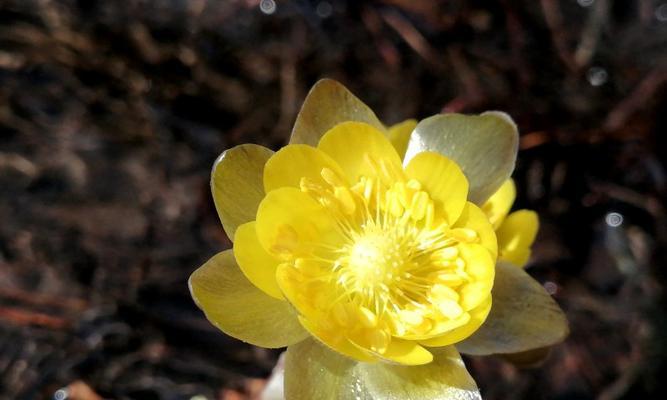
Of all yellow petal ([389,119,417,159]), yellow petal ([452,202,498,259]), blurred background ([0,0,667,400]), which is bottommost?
blurred background ([0,0,667,400])

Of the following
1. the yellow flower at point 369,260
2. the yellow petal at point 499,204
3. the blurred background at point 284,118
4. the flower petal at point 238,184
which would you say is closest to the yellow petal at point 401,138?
the yellow flower at point 369,260

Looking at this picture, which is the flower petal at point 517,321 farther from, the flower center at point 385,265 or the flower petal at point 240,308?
the flower petal at point 240,308

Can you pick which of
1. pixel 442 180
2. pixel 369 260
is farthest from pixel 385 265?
pixel 442 180

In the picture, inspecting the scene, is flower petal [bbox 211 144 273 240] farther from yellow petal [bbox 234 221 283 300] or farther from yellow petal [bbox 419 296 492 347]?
yellow petal [bbox 419 296 492 347]

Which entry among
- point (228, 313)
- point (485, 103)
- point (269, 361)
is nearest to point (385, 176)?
point (228, 313)

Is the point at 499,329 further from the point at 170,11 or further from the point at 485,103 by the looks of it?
the point at 170,11

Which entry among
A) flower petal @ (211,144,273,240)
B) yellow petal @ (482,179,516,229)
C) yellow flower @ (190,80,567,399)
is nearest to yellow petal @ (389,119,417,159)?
yellow flower @ (190,80,567,399)

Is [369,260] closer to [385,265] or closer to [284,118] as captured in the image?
[385,265]
